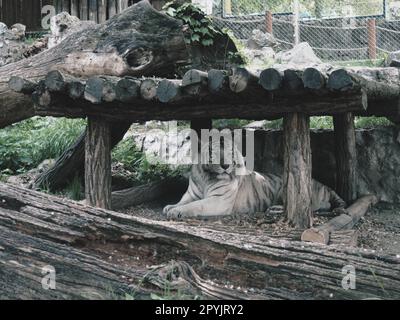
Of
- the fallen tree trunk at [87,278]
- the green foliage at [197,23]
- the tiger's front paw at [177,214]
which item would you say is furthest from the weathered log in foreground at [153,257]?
the green foliage at [197,23]

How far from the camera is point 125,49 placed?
6.13 m

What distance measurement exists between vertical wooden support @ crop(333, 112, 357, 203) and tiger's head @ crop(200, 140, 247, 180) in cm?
123

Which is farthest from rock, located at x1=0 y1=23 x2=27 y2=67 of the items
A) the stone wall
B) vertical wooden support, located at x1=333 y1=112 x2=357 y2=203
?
vertical wooden support, located at x1=333 y1=112 x2=357 y2=203

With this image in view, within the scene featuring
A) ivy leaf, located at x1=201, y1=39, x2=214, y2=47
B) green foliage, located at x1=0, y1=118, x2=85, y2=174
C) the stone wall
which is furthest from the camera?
ivy leaf, located at x1=201, y1=39, x2=214, y2=47

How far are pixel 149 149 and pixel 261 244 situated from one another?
17.9 feet

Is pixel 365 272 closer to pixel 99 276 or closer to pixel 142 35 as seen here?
pixel 99 276

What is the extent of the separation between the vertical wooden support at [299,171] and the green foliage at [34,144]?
381cm

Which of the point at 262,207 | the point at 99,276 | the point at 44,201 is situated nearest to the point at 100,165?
the point at 262,207

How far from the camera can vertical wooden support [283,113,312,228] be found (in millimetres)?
5645

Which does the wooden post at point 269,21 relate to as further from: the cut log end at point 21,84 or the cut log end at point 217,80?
the cut log end at point 217,80

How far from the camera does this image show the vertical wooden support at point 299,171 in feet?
18.5

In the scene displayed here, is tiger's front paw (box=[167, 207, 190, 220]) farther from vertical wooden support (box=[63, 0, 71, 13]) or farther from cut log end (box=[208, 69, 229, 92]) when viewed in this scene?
vertical wooden support (box=[63, 0, 71, 13])

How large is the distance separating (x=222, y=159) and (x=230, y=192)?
0.35 meters

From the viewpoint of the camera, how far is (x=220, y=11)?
14.3m
